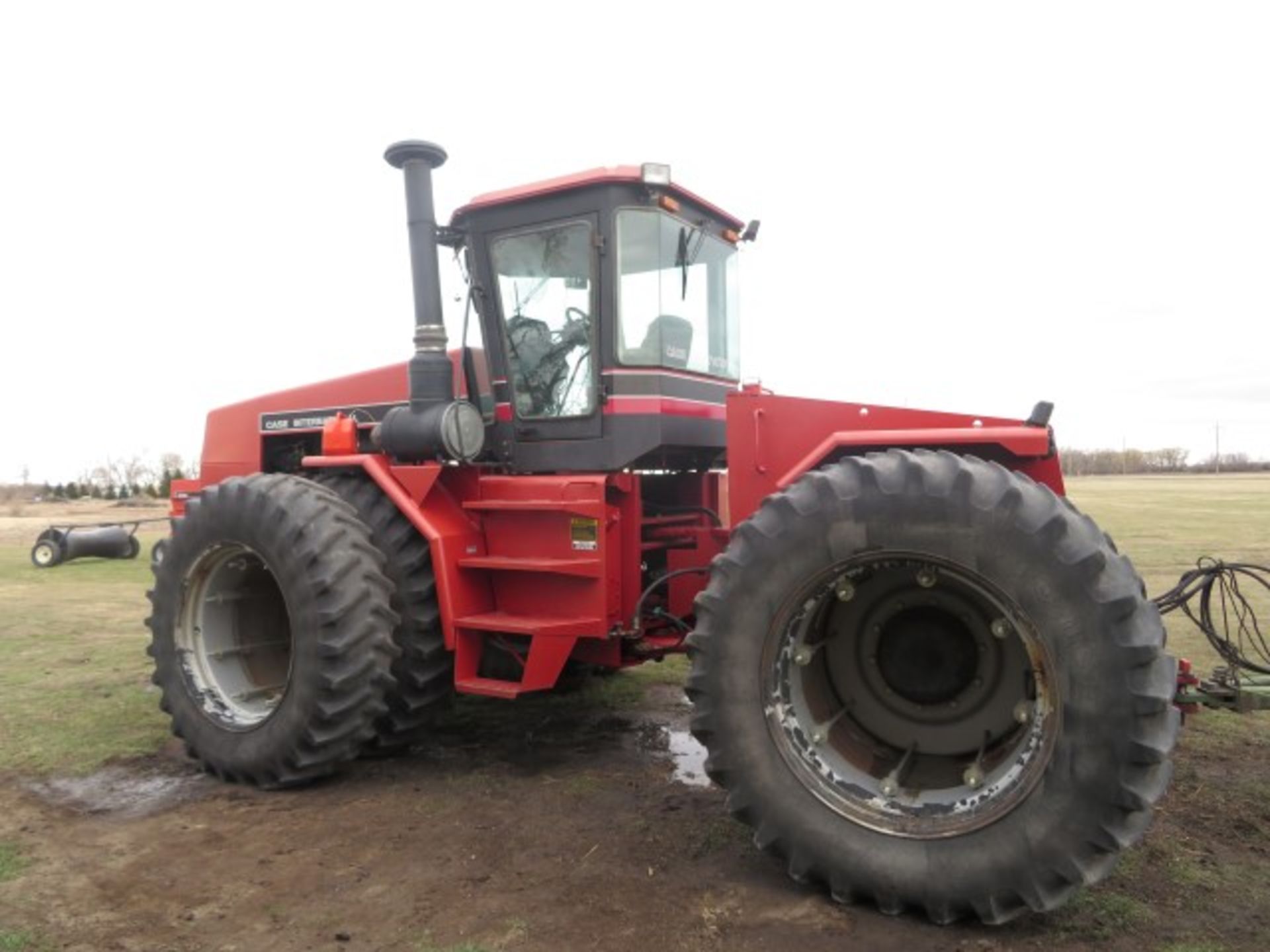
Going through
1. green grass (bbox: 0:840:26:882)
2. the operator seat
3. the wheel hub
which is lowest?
green grass (bbox: 0:840:26:882)

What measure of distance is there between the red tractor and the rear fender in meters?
0.01

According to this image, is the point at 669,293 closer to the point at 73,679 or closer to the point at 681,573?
the point at 681,573

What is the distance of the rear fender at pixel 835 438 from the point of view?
12.5 feet

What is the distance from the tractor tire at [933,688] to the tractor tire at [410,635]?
1.88 m

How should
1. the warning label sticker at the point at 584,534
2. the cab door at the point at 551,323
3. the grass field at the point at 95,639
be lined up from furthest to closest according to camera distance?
the grass field at the point at 95,639, the cab door at the point at 551,323, the warning label sticker at the point at 584,534

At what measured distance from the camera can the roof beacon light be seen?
4781 mm

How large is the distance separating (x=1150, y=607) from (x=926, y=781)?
3.65ft

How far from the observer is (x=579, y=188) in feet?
16.3

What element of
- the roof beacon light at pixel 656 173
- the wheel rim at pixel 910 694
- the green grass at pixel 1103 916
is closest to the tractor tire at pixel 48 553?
the roof beacon light at pixel 656 173

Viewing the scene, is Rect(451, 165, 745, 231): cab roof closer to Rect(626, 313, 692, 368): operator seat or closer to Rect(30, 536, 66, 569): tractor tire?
Rect(626, 313, 692, 368): operator seat

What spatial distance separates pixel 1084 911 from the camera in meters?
3.25

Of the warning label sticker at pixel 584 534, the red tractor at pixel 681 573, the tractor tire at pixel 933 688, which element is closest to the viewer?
the tractor tire at pixel 933 688

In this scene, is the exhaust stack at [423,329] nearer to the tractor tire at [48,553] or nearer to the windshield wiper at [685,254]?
the windshield wiper at [685,254]

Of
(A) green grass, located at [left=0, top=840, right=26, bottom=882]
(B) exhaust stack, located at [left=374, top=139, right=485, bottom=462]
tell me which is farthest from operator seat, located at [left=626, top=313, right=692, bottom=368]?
(A) green grass, located at [left=0, top=840, right=26, bottom=882]
